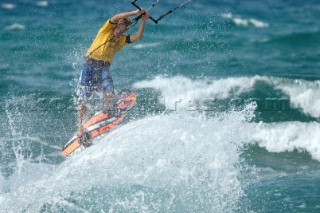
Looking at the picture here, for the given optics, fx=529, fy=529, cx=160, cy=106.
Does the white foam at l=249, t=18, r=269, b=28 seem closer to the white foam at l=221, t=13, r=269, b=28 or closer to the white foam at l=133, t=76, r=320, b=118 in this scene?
the white foam at l=221, t=13, r=269, b=28

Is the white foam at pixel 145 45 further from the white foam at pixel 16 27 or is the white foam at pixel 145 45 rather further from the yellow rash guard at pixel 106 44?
the yellow rash guard at pixel 106 44

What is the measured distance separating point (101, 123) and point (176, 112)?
232 cm

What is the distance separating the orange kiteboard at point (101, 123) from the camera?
9102mm

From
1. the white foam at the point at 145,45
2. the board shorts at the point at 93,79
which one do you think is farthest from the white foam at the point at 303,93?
the board shorts at the point at 93,79

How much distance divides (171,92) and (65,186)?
675 cm

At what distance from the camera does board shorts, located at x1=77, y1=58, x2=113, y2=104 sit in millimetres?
8820

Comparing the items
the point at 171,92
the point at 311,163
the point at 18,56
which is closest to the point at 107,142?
the point at 311,163

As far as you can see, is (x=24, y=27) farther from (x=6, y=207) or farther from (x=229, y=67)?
(x=6, y=207)

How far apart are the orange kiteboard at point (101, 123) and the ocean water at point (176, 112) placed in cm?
22

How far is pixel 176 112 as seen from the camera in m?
11.1

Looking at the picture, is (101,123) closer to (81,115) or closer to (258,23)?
(81,115)

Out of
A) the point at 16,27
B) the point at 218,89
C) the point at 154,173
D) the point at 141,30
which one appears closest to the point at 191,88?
the point at 218,89

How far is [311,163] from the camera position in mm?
9641

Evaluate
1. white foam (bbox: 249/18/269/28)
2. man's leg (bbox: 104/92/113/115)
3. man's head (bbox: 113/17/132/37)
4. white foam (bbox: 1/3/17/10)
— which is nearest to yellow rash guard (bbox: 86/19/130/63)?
man's head (bbox: 113/17/132/37)
